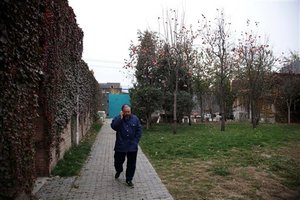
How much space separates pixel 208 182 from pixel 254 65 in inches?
948

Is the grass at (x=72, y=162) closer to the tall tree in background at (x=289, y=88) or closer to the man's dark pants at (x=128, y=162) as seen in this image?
the man's dark pants at (x=128, y=162)

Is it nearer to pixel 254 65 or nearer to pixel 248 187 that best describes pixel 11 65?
pixel 248 187

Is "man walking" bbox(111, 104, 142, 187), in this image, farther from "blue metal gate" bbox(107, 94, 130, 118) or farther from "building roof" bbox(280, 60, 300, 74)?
"blue metal gate" bbox(107, 94, 130, 118)

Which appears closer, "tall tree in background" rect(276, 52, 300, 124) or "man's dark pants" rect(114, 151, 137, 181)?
"man's dark pants" rect(114, 151, 137, 181)

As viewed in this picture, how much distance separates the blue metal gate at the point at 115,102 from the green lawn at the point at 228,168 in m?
30.1

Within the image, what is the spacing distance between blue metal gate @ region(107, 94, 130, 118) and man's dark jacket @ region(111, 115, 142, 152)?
123 feet

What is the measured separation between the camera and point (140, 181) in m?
9.24

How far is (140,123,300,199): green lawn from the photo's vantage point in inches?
333

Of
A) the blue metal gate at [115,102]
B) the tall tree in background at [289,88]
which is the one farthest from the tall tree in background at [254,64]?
the blue metal gate at [115,102]

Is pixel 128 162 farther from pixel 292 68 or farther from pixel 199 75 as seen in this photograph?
pixel 292 68

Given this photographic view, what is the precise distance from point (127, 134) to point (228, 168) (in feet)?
11.0

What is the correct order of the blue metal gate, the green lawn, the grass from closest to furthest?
the green lawn → the grass → the blue metal gate

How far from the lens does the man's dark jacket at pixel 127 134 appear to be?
355 inches

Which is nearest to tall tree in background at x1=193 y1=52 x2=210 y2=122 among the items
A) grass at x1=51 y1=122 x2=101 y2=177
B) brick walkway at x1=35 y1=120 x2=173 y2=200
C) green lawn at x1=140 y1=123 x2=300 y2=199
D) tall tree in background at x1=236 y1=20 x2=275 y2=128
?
tall tree in background at x1=236 y1=20 x2=275 y2=128
